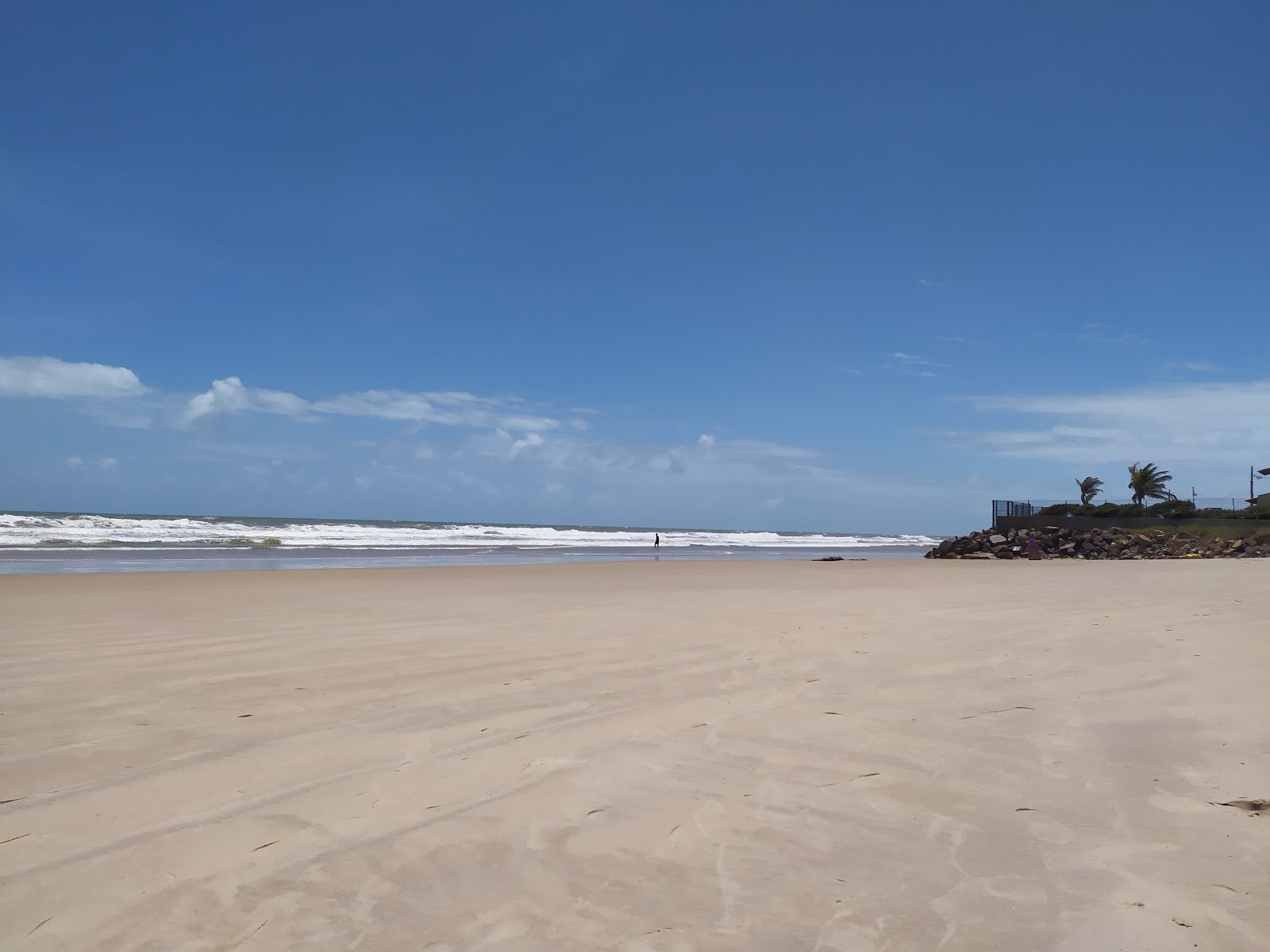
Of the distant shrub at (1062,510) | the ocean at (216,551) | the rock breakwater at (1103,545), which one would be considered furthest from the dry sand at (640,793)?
the distant shrub at (1062,510)

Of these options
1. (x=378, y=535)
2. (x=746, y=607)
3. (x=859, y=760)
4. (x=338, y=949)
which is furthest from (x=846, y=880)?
(x=378, y=535)

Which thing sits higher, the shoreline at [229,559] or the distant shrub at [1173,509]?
the distant shrub at [1173,509]

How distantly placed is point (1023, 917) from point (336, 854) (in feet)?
6.31

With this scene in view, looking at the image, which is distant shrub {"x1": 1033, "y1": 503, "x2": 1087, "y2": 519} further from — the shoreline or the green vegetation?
the shoreline

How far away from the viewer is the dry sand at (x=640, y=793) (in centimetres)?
209

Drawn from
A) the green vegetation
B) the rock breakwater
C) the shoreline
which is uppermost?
the green vegetation

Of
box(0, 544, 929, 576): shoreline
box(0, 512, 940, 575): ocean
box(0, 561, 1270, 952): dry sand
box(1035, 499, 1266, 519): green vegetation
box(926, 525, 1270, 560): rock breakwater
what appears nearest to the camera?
box(0, 561, 1270, 952): dry sand

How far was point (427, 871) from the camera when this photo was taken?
2.35m

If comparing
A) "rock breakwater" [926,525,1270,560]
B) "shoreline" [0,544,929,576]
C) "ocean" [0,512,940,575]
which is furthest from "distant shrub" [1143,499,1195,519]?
"shoreline" [0,544,929,576]

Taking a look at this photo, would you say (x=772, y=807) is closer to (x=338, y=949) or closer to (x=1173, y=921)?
(x=1173, y=921)

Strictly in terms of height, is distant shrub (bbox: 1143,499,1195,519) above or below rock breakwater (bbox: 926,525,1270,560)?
above

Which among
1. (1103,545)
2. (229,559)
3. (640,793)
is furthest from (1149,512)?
(640,793)

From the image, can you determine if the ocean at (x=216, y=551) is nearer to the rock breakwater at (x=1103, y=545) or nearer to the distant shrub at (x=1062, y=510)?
the rock breakwater at (x=1103, y=545)

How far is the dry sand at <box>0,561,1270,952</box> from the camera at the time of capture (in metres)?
2.09
